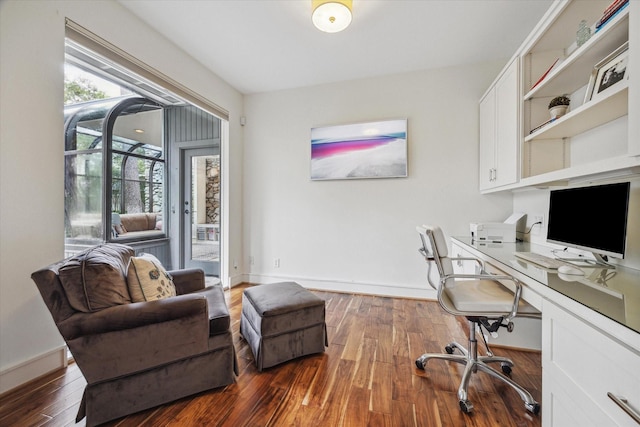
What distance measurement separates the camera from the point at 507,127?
221 centimetres

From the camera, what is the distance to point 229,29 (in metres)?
2.41

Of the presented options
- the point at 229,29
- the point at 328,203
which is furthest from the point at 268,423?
the point at 229,29

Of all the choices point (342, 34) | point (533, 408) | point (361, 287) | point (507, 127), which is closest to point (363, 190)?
point (361, 287)

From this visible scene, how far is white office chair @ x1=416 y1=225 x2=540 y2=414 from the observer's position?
141 cm

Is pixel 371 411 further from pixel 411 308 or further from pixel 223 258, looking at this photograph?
pixel 223 258

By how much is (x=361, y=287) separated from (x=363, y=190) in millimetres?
1249

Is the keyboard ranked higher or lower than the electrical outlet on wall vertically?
lower

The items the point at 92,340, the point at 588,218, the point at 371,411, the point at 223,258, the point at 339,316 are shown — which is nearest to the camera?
the point at 92,340

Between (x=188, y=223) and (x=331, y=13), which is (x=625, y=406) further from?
(x=188, y=223)

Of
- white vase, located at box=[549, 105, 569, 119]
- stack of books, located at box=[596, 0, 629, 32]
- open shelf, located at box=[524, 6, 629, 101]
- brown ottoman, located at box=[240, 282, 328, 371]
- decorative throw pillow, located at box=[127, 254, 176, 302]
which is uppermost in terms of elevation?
stack of books, located at box=[596, 0, 629, 32]

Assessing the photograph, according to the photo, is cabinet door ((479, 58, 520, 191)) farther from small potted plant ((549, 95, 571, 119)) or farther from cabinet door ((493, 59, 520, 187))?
small potted plant ((549, 95, 571, 119))

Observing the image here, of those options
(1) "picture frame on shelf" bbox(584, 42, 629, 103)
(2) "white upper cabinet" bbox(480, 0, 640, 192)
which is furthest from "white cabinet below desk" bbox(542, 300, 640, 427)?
(1) "picture frame on shelf" bbox(584, 42, 629, 103)

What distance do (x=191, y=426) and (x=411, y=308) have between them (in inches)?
89.1

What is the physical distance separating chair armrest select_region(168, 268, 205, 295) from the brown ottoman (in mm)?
416
